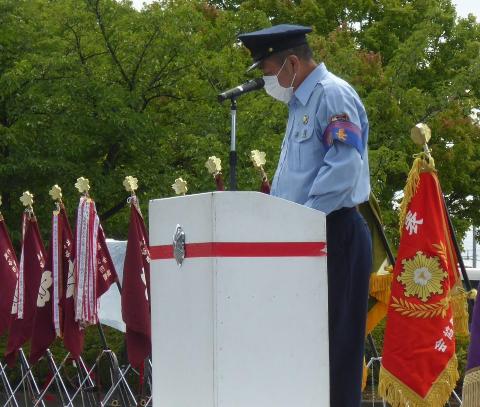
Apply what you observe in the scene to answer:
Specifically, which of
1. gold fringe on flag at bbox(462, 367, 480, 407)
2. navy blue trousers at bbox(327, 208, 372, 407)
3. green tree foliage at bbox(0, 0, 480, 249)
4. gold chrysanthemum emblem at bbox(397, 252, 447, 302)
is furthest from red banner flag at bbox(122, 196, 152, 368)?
gold fringe on flag at bbox(462, 367, 480, 407)

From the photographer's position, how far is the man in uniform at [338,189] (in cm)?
484

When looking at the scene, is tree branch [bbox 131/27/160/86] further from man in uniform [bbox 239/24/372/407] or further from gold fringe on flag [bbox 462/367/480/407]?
gold fringe on flag [bbox 462/367/480/407]

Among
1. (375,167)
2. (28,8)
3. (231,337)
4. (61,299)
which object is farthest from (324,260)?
(28,8)

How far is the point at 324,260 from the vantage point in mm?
4395

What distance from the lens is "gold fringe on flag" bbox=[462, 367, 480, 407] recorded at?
4.21m

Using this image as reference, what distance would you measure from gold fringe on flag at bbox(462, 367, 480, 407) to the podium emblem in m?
1.16

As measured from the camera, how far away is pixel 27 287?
10.2 m

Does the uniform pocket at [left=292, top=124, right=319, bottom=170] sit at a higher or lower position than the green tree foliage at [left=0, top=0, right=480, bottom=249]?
lower

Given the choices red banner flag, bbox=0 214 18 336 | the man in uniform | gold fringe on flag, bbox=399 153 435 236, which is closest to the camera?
the man in uniform

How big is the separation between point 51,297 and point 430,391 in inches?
203

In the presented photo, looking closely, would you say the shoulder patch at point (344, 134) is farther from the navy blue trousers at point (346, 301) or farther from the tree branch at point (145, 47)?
the tree branch at point (145, 47)

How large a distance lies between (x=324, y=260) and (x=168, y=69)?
11.3m

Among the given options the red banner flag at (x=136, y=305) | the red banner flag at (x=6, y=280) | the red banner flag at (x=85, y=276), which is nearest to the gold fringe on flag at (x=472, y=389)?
the red banner flag at (x=136, y=305)

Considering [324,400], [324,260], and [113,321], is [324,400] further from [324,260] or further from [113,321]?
[113,321]
